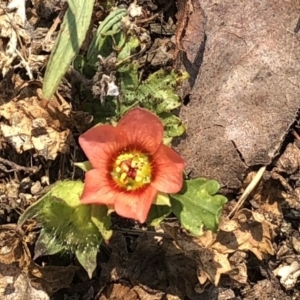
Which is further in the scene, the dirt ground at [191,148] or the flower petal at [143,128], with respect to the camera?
the dirt ground at [191,148]

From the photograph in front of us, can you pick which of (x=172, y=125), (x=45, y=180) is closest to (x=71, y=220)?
(x=45, y=180)

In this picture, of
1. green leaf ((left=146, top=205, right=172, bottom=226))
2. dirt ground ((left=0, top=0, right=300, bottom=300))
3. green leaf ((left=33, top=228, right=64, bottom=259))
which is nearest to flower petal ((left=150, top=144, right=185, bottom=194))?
green leaf ((left=146, top=205, right=172, bottom=226))

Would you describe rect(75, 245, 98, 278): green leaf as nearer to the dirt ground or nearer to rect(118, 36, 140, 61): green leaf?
the dirt ground

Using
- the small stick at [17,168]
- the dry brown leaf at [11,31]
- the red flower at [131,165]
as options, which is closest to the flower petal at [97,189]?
the red flower at [131,165]

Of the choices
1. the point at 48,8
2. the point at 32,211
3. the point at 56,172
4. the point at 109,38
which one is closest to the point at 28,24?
the point at 48,8

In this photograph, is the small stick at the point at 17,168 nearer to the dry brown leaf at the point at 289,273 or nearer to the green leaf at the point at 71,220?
the green leaf at the point at 71,220

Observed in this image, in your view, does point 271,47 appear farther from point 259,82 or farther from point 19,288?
point 19,288

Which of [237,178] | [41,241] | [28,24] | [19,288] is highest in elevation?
[28,24]
